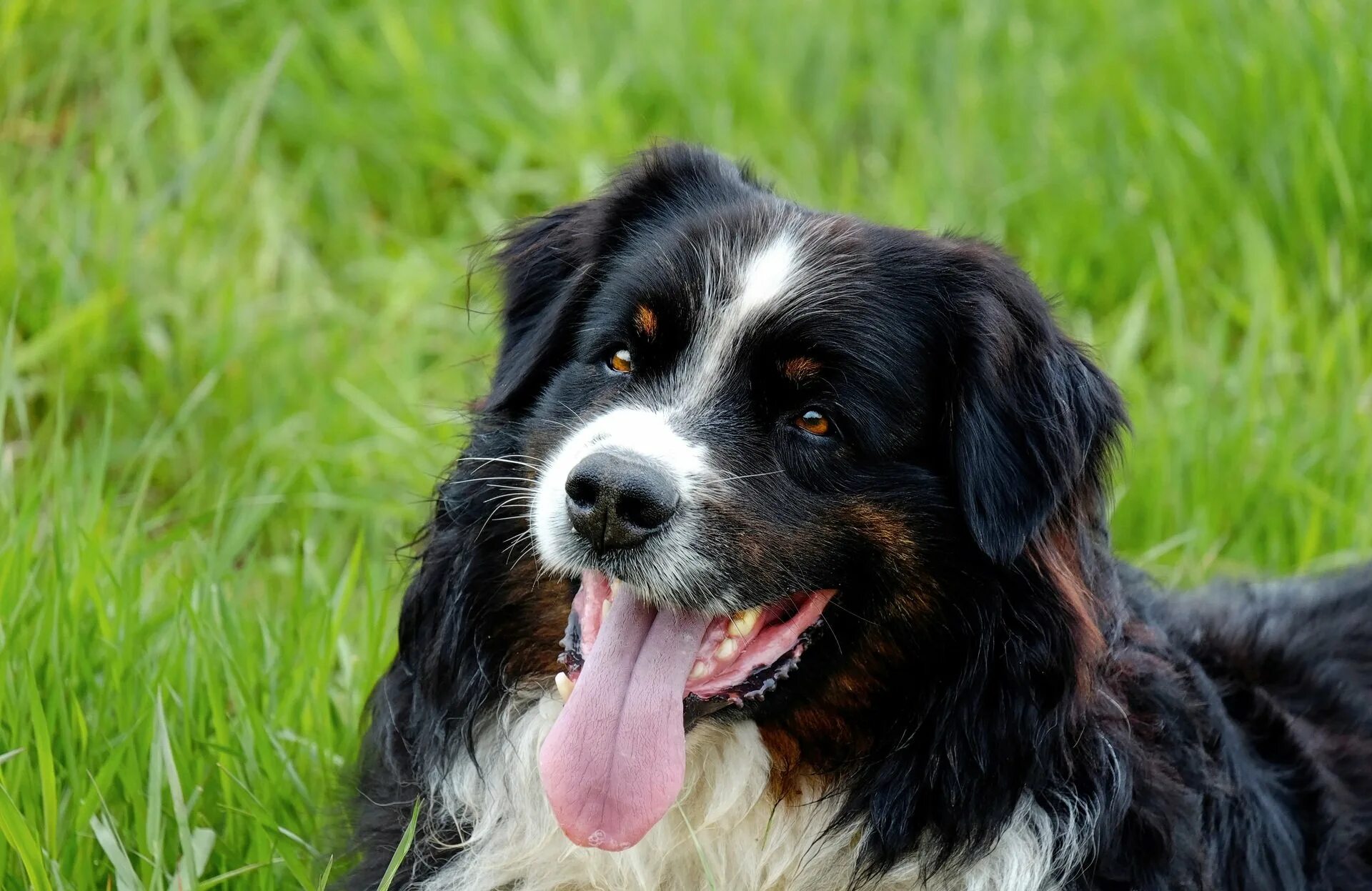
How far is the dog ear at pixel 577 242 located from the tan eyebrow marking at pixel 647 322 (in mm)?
224

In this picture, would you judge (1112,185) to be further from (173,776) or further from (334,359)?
(173,776)

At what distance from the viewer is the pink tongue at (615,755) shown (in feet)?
9.42

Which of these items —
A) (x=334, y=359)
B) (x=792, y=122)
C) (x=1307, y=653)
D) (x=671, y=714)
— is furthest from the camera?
(x=792, y=122)

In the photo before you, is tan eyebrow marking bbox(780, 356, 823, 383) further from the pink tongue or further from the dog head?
the pink tongue

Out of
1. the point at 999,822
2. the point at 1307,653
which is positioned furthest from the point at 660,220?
the point at 1307,653

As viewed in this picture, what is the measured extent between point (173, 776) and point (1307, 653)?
255 centimetres

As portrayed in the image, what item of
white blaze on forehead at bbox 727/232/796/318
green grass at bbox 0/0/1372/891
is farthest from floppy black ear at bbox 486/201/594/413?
white blaze on forehead at bbox 727/232/796/318

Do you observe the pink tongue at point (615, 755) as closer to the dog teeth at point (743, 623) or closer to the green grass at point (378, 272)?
the dog teeth at point (743, 623)

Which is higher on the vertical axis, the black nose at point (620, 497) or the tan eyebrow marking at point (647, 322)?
the tan eyebrow marking at point (647, 322)

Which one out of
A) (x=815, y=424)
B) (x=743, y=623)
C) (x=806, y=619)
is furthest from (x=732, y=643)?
(x=815, y=424)

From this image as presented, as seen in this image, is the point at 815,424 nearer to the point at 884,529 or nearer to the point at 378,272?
the point at 884,529

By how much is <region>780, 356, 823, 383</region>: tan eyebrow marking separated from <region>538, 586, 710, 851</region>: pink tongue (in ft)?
2.01

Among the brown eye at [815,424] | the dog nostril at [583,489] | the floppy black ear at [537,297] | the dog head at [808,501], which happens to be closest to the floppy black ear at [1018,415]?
the dog head at [808,501]

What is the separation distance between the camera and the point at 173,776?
291 cm
